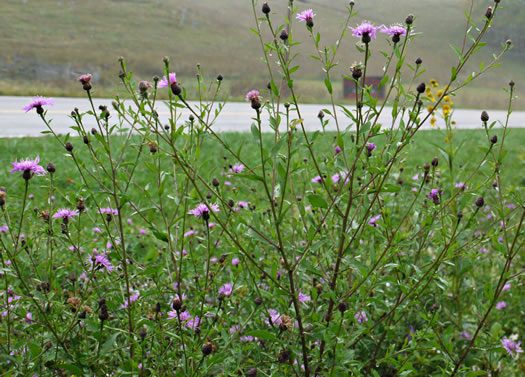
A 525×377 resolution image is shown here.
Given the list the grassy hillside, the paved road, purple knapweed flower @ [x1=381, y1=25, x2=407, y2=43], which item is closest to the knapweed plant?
purple knapweed flower @ [x1=381, y1=25, x2=407, y2=43]

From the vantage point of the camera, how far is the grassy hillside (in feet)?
69.6

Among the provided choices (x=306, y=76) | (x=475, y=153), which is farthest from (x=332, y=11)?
(x=475, y=153)

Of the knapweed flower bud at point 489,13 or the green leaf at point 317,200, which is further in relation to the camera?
the knapweed flower bud at point 489,13

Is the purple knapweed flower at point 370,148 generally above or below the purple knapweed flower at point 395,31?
below

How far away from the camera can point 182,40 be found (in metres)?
32.7

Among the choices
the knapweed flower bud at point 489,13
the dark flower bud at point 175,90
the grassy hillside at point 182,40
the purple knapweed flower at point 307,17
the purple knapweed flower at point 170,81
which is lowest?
the dark flower bud at point 175,90

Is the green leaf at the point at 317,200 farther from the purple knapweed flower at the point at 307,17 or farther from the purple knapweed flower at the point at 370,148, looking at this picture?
the purple knapweed flower at the point at 307,17

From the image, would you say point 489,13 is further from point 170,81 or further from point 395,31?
point 170,81

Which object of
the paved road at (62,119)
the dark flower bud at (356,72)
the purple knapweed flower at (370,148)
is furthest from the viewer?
the paved road at (62,119)

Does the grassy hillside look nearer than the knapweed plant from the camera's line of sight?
No

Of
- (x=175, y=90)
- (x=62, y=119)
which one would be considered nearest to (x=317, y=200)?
(x=175, y=90)

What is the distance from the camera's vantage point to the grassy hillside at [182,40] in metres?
21.2

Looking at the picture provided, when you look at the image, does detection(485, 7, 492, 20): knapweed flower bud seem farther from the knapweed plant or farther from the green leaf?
the green leaf

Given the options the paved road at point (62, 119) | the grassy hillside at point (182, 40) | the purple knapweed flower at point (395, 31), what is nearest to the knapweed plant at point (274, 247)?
the purple knapweed flower at point (395, 31)
